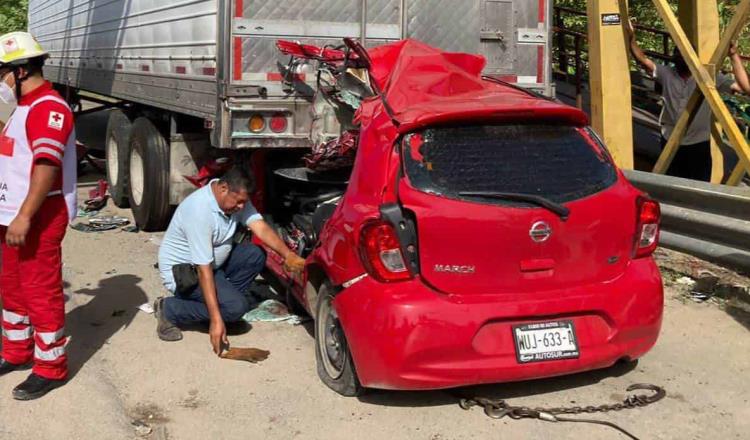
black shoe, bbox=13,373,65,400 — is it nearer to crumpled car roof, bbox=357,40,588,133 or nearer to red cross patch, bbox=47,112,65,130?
red cross patch, bbox=47,112,65,130

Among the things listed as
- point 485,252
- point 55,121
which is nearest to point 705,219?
point 485,252

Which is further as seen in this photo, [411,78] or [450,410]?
[411,78]

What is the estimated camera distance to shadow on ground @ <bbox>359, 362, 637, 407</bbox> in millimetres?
4316

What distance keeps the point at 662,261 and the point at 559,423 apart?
3.14 metres

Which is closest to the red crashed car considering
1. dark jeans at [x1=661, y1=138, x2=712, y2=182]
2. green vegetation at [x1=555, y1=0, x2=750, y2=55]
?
dark jeans at [x1=661, y1=138, x2=712, y2=182]

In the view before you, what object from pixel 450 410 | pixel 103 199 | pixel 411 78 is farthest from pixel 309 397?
pixel 103 199

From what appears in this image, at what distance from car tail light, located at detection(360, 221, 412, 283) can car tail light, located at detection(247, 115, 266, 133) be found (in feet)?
7.88

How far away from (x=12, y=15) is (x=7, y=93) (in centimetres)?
2417

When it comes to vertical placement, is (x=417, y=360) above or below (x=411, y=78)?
below

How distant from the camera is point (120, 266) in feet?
23.2

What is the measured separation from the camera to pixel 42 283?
437 cm

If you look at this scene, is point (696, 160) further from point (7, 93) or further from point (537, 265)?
point (7, 93)

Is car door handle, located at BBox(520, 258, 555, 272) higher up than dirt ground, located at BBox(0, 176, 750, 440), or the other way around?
car door handle, located at BBox(520, 258, 555, 272)

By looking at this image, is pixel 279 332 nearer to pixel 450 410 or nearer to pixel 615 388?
pixel 450 410
